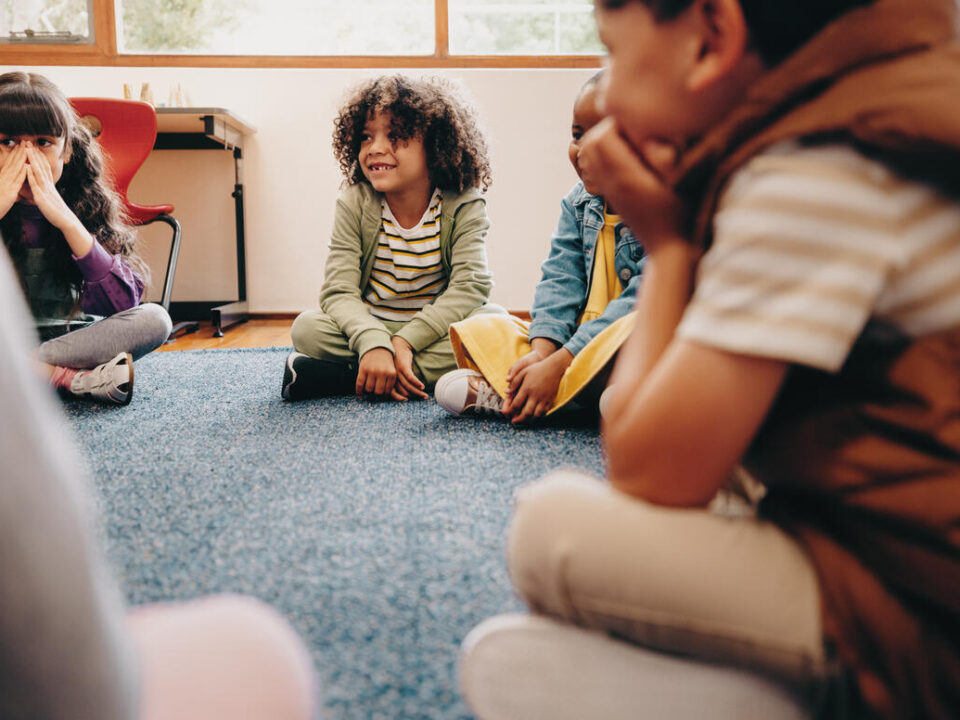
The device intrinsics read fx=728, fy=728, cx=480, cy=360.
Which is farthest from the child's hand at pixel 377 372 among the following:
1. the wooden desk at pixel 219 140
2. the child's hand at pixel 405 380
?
the wooden desk at pixel 219 140

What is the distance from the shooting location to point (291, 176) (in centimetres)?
269

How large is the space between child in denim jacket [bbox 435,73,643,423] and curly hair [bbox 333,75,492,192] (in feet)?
1.08

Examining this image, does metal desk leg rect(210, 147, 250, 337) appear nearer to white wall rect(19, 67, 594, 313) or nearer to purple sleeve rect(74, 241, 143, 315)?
white wall rect(19, 67, 594, 313)

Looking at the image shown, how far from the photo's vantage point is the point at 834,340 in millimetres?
329

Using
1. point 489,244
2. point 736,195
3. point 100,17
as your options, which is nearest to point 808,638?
point 736,195

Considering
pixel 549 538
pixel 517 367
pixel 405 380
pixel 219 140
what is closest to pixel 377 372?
pixel 405 380

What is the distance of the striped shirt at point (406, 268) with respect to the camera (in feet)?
5.11

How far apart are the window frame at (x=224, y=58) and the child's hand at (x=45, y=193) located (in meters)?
1.35

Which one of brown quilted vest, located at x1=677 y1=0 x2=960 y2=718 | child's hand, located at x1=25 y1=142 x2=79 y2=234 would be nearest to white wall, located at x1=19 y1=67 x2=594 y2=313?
child's hand, located at x1=25 y1=142 x2=79 y2=234

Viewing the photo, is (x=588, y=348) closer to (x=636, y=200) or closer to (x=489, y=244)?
(x=636, y=200)

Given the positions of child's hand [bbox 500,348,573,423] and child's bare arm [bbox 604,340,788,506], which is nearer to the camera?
child's bare arm [bbox 604,340,788,506]

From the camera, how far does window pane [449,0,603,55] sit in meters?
2.70

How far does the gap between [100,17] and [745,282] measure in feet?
9.66

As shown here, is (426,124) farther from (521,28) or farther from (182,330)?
(521,28)
